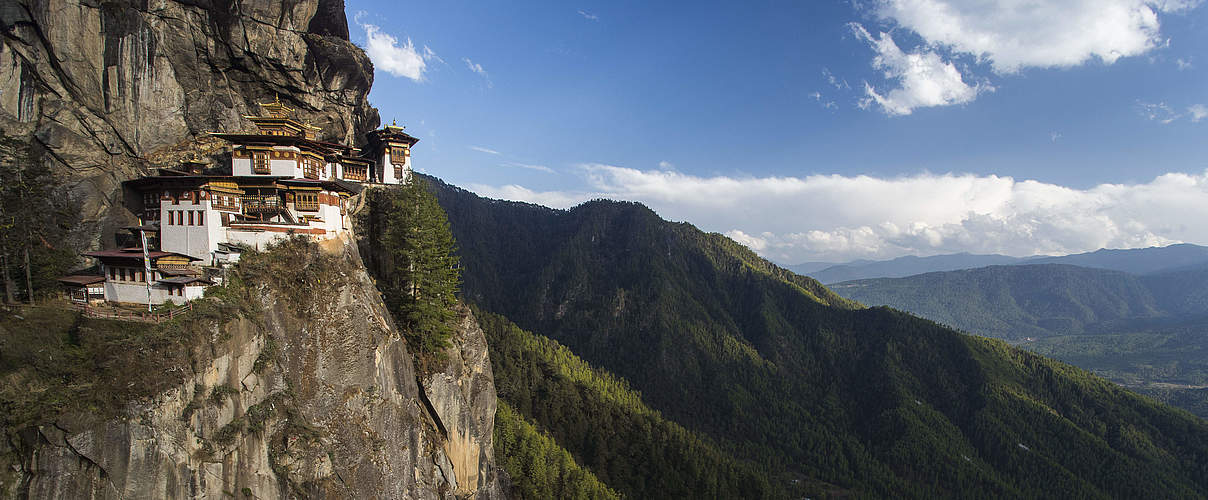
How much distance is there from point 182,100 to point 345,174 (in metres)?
15.7

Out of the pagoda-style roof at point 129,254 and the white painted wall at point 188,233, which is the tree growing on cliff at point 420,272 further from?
the pagoda-style roof at point 129,254

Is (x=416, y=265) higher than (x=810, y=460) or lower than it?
higher

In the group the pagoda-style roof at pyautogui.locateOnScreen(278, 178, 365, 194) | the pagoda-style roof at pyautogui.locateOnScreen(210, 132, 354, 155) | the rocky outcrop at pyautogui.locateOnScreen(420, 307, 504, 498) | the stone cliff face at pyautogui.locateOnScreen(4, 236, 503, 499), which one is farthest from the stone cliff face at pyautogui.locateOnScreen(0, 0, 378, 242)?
the rocky outcrop at pyautogui.locateOnScreen(420, 307, 504, 498)

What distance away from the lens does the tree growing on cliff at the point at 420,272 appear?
154 feet

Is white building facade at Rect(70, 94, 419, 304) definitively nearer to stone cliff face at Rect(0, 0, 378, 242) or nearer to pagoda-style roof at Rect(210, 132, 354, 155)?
pagoda-style roof at Rect(210, 132, 354, 155)

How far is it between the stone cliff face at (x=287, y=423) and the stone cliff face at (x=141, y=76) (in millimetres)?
19721

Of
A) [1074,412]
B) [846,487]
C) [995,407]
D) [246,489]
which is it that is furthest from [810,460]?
[246,489]

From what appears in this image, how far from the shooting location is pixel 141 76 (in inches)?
1731

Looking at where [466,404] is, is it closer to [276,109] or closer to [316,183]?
[316,183]

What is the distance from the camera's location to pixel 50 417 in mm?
24109

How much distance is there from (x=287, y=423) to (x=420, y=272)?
685 inches

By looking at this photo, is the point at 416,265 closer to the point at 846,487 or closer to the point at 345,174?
the point at 345,174

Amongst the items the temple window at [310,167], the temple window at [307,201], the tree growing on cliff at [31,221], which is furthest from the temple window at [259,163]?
the tree growing on cliff at [31,221]

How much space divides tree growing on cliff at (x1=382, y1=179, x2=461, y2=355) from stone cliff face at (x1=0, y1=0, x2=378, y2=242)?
20.0 m
